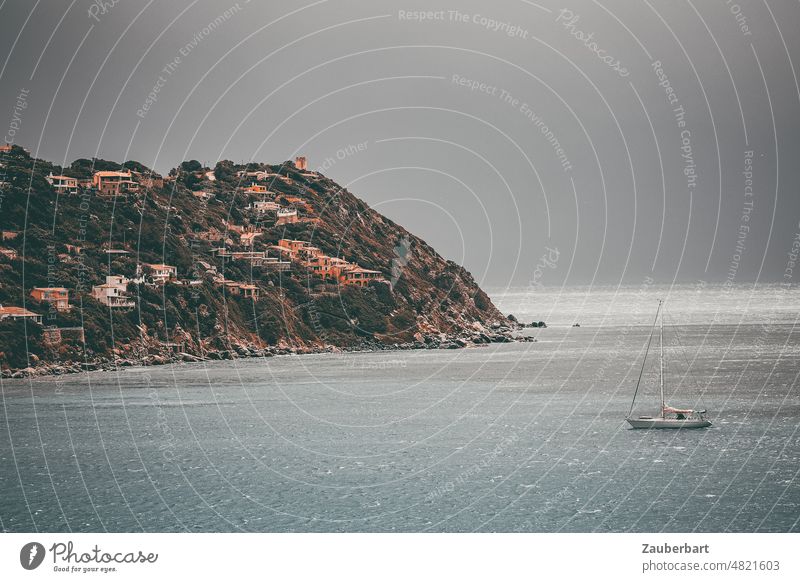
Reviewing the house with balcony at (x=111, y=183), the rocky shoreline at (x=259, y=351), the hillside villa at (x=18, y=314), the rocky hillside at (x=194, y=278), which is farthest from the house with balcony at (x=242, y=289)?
the hillside villa at (x=18, y=314)

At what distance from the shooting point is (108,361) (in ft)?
363

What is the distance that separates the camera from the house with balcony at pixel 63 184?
482 feet

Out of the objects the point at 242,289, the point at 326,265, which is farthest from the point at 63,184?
the point at 326,265

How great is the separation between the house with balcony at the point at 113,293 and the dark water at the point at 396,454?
2542cm

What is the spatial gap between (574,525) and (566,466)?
40.6 feet

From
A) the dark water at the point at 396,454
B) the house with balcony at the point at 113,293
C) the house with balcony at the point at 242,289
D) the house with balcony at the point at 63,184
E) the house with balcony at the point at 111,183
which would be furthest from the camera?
the house with balcony at the point at 111,183

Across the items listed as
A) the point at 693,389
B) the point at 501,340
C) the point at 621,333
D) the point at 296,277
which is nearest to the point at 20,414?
the point at 693,389

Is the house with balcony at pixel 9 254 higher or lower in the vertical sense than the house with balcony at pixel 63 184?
lower

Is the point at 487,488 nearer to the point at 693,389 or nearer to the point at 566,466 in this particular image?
the point at 566,466

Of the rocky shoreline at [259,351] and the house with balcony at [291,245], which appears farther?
the house with balcony at [291,245]

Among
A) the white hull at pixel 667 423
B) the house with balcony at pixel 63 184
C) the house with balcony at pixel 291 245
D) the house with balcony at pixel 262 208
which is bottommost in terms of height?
the white hull at pixel 667 423

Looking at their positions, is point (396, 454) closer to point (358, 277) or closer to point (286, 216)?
point (358, 277)

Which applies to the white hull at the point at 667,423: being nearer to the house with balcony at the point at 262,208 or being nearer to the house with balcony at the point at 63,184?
the house with balcony at the point at 63,184

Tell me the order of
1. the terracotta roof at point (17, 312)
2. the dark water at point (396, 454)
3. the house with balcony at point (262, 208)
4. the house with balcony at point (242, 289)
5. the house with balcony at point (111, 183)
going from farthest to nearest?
the house with balcony at point (262, 208) → the house with balcony at point (111, 183) → the house with balcony at point (242, 289) → the terracotta roof at point (17, 312) → the dark water at point (396, 454)
